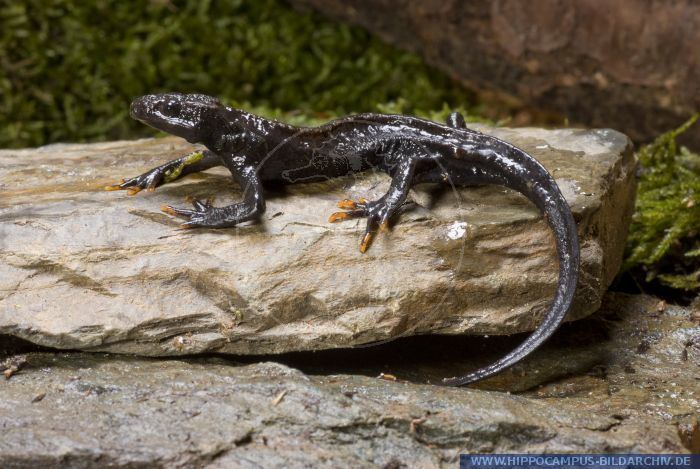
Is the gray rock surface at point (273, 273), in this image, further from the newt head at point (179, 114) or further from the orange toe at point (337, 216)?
the newt head at point (179, 114)

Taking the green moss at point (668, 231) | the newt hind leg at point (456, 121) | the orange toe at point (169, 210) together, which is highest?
the newt hind leg at point (456, 121)

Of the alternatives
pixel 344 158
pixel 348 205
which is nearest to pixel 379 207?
pixel 348 205

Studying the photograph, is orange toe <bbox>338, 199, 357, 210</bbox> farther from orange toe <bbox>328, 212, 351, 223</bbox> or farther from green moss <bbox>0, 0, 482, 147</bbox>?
green moss <bbox>0, 0, 482, 147</bbox>

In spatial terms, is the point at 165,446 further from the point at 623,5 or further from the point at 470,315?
the point at 623,5

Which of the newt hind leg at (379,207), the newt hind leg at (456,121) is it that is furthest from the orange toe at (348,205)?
the newt hind leg at (456,121)

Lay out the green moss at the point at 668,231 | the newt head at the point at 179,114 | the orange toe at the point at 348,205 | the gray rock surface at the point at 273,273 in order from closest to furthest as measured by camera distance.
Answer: the gray rock surface at the point at 273,273 → the orange toe at the point at 348,205 → the newt head at the point at 179,114 → the green moss at the point at 668,231

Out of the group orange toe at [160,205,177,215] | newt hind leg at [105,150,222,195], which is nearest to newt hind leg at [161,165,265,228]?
orange toe at [160,205,177,215]

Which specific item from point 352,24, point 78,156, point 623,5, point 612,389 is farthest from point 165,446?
point 352,24
